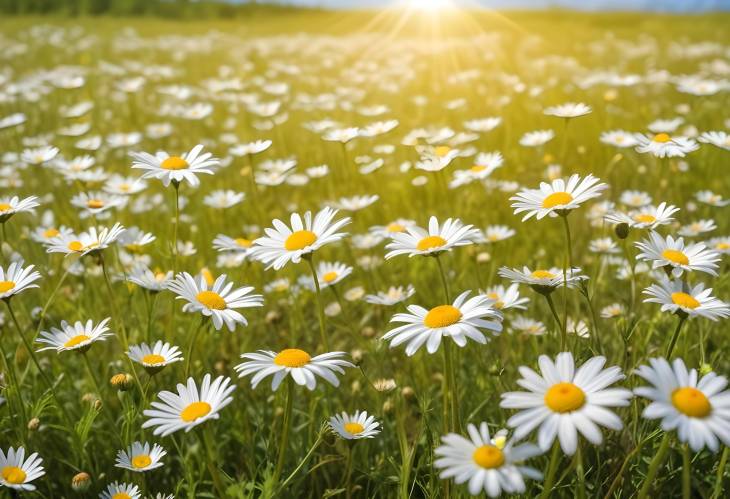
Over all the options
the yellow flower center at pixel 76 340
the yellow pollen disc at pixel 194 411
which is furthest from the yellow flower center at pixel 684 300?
the yellow flower center at pixel 76 340

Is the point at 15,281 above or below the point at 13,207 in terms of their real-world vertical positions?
below

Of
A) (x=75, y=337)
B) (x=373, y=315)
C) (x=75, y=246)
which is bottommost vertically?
(x=373, y=315)

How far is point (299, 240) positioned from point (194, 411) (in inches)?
21.5

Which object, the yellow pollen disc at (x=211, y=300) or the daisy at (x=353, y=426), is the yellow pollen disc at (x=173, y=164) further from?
the daisy at (x=353, y=426)

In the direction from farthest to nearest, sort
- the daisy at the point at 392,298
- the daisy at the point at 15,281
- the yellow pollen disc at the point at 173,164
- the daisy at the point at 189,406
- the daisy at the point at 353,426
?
1. the daisy at the point at 392,298
2. the yellow pollen disc at the point at 173,164
3. the daisy at the point at 15,281
4. the daisy at the point at 353,426
5. the daisy at the point at 189,406

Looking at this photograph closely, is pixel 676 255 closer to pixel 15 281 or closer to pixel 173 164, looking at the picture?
pixel 173 164

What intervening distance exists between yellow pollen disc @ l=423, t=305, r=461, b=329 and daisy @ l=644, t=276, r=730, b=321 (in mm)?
424

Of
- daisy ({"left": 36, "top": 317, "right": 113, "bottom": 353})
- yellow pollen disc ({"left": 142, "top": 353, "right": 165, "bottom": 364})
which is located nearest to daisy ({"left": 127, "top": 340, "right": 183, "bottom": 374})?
yellow pollen disc ({"left": 142, "top": 353, "right": 165, "bottom": 364})

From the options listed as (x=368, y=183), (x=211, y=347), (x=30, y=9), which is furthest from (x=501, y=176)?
(x=30, y=9)

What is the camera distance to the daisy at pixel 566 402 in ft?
3.44

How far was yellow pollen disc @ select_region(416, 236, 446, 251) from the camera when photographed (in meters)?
1.63

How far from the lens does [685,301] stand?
1.49 meters

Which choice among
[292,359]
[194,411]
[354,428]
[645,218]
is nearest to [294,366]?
[292,359]

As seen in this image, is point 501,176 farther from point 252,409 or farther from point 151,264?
point 252,409
